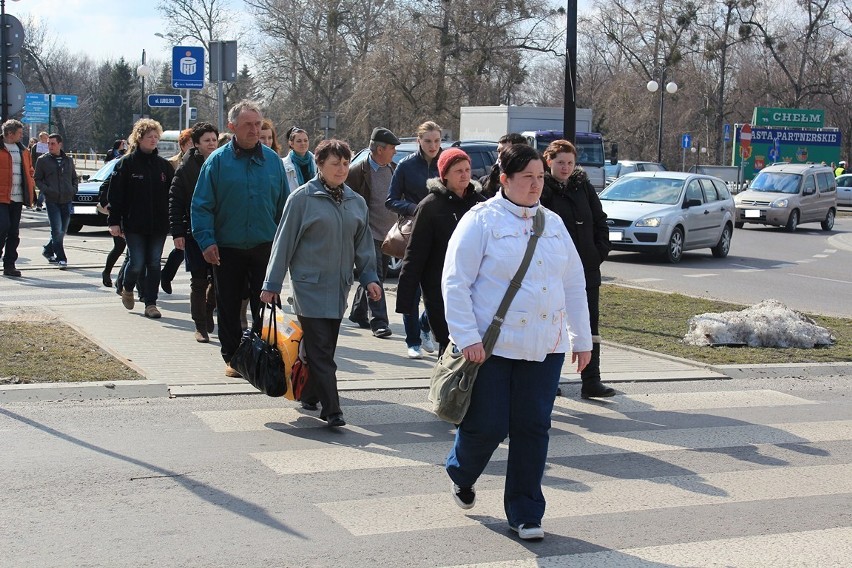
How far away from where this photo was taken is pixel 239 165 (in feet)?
26.5

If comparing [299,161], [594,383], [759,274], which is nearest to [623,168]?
[759,274]

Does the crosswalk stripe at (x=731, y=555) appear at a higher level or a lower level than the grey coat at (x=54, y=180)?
lower

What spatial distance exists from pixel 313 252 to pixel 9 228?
926 centimetres

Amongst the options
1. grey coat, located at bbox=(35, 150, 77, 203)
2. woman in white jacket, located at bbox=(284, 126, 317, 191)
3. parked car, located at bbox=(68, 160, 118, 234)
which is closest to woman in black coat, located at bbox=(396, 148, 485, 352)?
woman in white jacket, located at bbox=(284, 126, 317, 191)

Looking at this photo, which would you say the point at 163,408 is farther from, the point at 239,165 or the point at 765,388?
the point at 765,388

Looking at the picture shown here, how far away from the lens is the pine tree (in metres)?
93.8

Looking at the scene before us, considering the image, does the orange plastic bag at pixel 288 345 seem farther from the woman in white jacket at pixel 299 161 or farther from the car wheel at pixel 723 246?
the car wheel at pixel 723 246

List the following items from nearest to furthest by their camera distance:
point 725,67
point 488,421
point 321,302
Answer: point 488,421 < point 321,302 < point 725,67

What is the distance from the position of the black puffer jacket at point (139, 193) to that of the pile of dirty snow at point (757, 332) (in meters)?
5.33

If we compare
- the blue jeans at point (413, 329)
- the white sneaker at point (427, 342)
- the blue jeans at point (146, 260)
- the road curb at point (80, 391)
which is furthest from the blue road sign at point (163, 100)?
the road curb at point (80, 391)

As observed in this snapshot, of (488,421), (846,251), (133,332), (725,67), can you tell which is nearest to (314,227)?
(488,421)

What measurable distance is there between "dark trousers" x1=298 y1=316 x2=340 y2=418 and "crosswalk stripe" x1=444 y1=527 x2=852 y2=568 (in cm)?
252

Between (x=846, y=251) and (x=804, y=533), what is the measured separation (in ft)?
71.0

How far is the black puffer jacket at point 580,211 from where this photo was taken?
305 inches
